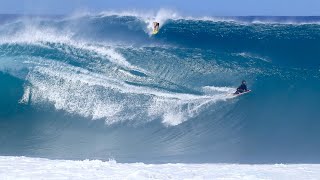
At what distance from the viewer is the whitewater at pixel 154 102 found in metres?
9.78

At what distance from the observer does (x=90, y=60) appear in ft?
55.3

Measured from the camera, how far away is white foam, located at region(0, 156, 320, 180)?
27.3 ft

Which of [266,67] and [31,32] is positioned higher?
[31,32]

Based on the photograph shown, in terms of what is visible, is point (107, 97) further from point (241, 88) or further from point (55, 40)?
point (55, 40)

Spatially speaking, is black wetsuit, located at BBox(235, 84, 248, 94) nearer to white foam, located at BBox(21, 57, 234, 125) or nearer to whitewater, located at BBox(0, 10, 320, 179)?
whitewater, located at BBox(0, 10, 320, 179)

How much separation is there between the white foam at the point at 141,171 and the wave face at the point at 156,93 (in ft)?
4.07

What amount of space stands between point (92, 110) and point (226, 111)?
12.7ft

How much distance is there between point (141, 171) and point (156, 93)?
6.02 m

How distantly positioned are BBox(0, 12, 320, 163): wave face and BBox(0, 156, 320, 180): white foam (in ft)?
4.07

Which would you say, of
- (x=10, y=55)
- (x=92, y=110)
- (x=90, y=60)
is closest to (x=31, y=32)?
(x=10, y=55)

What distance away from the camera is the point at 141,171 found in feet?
28.5

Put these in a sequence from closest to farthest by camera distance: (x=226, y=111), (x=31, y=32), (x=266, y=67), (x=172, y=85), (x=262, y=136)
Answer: (x=262, y=136) < (x=226, y=111) < (x=172, y=85) < (x=266, y=67) < (x=31, y=32)

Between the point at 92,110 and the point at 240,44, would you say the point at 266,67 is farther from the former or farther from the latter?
the point at 92,110

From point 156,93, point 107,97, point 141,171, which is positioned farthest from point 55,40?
point 141,171
